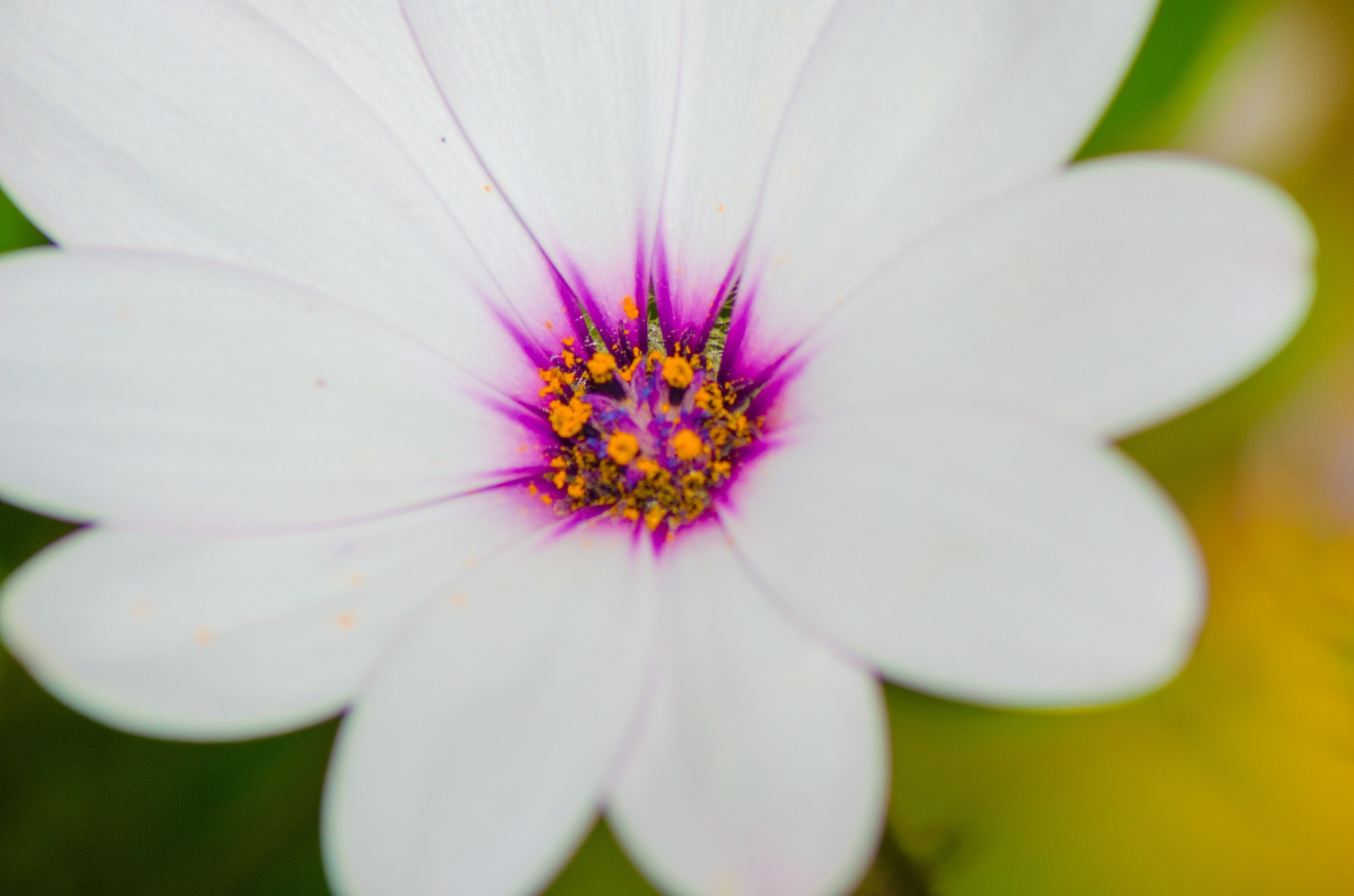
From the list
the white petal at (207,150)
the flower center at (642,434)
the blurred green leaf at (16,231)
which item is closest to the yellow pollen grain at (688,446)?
the flower center at (642,434)

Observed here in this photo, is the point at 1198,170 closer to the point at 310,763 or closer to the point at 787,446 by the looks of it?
the point at 787,446

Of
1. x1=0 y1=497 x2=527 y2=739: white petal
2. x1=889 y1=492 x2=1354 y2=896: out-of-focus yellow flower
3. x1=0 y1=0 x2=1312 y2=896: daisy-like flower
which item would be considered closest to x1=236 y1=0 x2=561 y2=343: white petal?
x1=0 y1=0 x2=1312 y2=896: daisy-like flower

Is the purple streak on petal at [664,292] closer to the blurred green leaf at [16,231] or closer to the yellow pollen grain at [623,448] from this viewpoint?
the yellow pollen grain at [623,448]

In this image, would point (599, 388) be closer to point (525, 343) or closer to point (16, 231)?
point (525, 343)

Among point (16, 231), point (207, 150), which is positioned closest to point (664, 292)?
point (207, 150)

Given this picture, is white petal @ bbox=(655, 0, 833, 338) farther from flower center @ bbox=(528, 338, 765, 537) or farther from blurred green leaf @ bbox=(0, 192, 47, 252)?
blurred green leaf @ bbox=(0, 192, 47, 252)

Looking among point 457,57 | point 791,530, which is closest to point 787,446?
point 791,530
